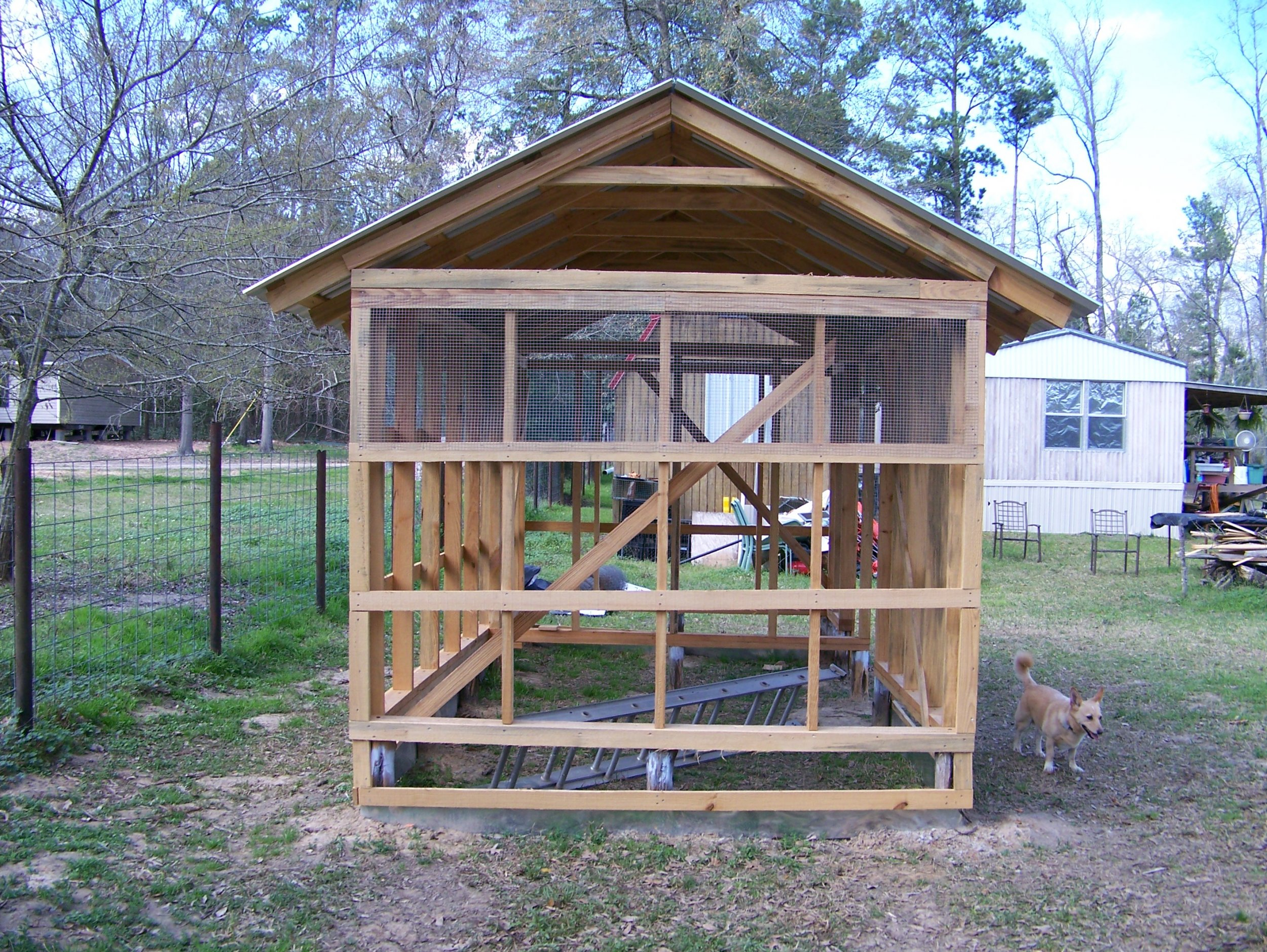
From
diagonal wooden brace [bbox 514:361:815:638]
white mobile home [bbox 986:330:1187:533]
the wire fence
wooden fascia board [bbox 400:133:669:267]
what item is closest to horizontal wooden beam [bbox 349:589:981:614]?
diagonal wooden brace [bbox 514:361:815:638]

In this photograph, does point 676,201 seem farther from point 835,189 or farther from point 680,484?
point 680,484

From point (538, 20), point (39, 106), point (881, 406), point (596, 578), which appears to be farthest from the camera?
point (538, 20)

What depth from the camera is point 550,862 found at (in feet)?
14.5

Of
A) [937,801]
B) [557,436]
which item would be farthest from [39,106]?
[937,801]

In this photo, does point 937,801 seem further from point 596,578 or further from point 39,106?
point 39,106

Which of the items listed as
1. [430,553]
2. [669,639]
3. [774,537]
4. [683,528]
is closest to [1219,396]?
[683,528]

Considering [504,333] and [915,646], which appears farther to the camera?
[915,646]

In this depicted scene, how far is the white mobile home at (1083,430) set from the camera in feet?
56.5

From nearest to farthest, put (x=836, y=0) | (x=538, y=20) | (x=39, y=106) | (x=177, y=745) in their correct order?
(x=177, y=745)
(x=39, y=106)
(x=538, y=20)
(x=836, y=0)

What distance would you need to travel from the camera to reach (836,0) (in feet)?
63.8

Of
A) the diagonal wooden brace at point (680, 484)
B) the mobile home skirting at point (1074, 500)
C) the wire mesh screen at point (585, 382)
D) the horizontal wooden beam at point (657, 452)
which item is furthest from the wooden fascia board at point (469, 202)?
the mobile home skirting at point (1074, 500)

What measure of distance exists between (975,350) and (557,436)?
2110mm

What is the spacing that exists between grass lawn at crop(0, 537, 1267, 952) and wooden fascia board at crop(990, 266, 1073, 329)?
261cm

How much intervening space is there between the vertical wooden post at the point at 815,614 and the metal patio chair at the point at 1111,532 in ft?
34.0
